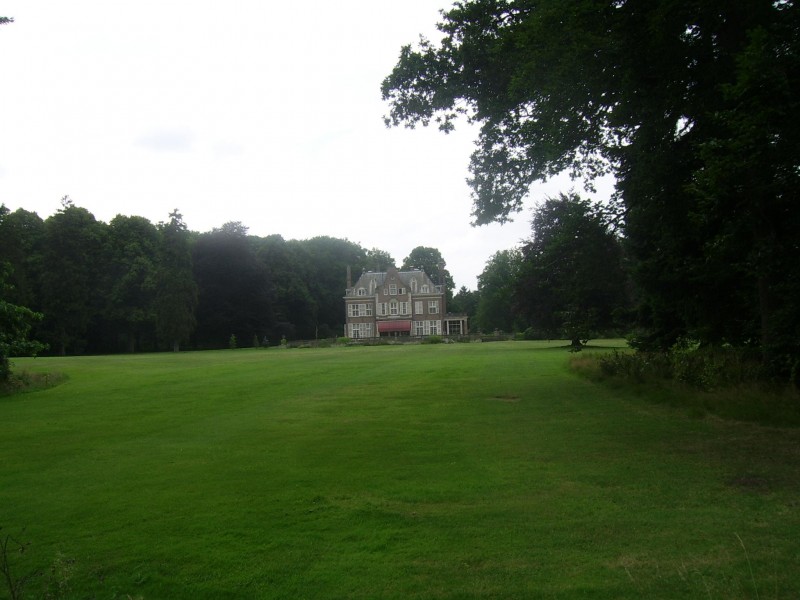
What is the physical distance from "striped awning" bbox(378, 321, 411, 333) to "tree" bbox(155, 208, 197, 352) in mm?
33648

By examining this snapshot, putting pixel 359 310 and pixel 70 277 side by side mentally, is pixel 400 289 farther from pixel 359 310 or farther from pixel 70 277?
pixel 70 277

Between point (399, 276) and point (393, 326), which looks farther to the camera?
point (399, 276)

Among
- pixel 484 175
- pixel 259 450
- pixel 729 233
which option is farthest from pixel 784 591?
pixel 484 175

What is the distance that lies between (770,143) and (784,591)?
7125mm

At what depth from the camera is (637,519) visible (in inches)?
229

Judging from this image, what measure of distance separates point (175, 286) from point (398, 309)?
1492 inches

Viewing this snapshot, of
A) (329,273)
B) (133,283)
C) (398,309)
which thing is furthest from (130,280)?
(329,273)

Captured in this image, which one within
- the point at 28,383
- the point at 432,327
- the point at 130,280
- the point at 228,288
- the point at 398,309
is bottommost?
the point at 28,383

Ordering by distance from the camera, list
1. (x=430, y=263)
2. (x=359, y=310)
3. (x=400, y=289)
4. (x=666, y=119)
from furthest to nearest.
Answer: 1. (x=430, y=263)
2. (x=359, y=310)
3. (x=400, y=289)
4. (x=666, y=119)

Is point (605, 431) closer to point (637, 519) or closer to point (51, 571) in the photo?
point (637, 519)

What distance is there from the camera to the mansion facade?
9356 cm

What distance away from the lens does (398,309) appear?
93812 millimetres

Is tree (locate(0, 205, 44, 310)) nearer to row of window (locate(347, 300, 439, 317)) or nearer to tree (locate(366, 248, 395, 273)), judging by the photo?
row of window (locate(347, 300, 439, 317))

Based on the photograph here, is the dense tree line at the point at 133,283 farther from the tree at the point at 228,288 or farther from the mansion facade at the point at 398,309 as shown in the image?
the mansion facade at the point at 398,309
